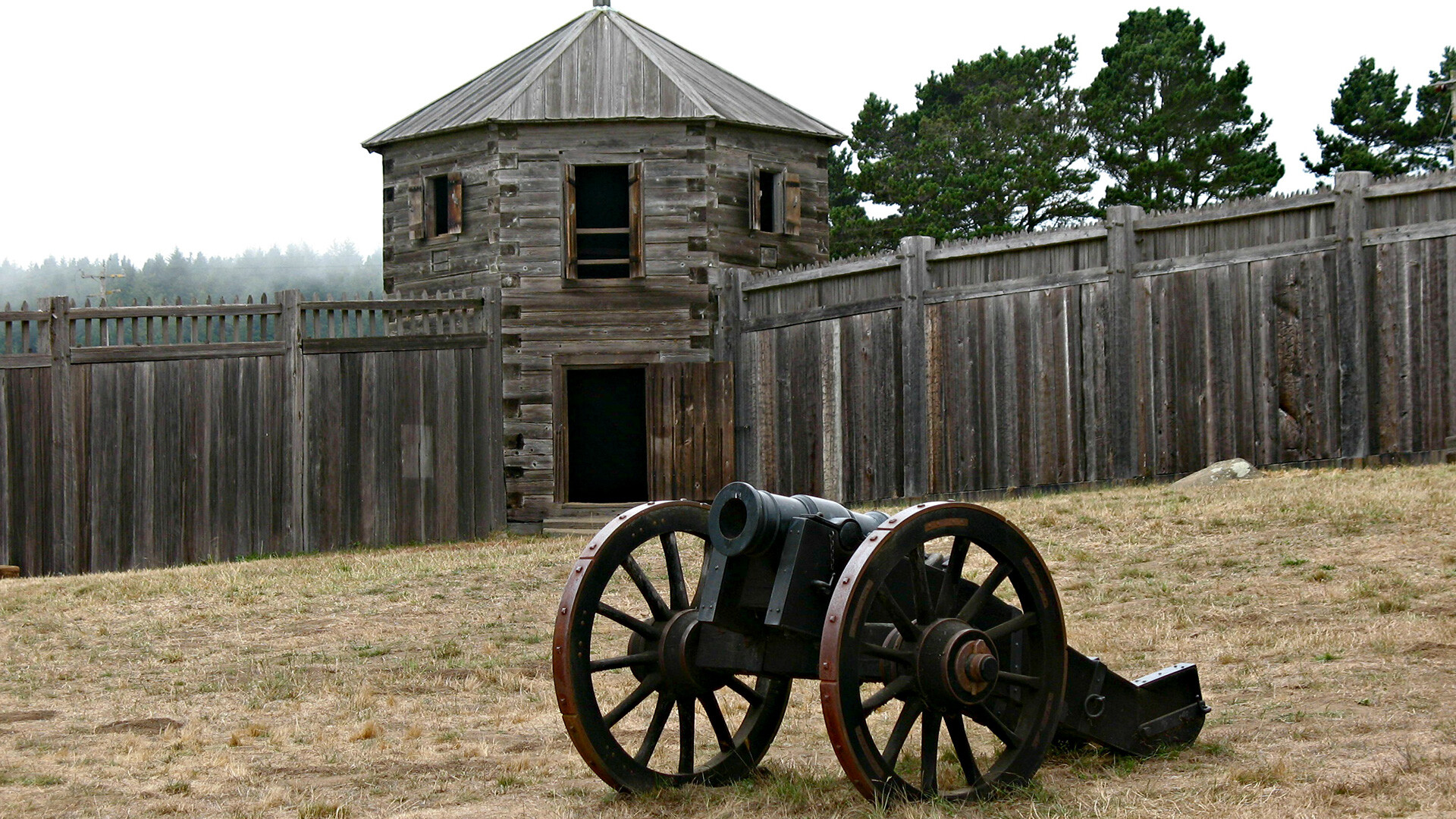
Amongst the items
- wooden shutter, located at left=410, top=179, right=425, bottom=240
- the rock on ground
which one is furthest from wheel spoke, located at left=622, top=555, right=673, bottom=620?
wooden shutter, located at left=410, top=179, right=425, bottom=240

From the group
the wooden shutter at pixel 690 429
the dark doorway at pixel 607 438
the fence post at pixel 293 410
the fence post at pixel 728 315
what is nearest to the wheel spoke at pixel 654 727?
the fence post at pixel 293 410

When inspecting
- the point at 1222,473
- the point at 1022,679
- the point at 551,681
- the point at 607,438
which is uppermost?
the point at 607,438

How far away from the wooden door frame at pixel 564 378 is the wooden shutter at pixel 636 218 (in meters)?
1.09

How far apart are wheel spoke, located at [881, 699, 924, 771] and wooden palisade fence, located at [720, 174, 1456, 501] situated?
339 inches

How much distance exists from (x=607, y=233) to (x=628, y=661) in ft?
46.7

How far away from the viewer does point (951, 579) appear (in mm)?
5441

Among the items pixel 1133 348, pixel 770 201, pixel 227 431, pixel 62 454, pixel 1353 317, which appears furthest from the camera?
pixel 770 201

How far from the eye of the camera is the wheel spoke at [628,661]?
5598mm

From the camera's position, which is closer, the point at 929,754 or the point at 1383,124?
the point at 929,754

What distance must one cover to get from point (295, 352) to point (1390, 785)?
45.3 feet

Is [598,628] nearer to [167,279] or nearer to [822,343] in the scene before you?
[822,343]

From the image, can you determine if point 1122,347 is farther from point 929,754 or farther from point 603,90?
point 929,754

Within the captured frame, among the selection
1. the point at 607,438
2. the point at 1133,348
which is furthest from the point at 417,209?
the point at 1133,348

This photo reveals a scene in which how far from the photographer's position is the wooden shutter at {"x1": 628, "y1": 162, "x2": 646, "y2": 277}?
1903cm
